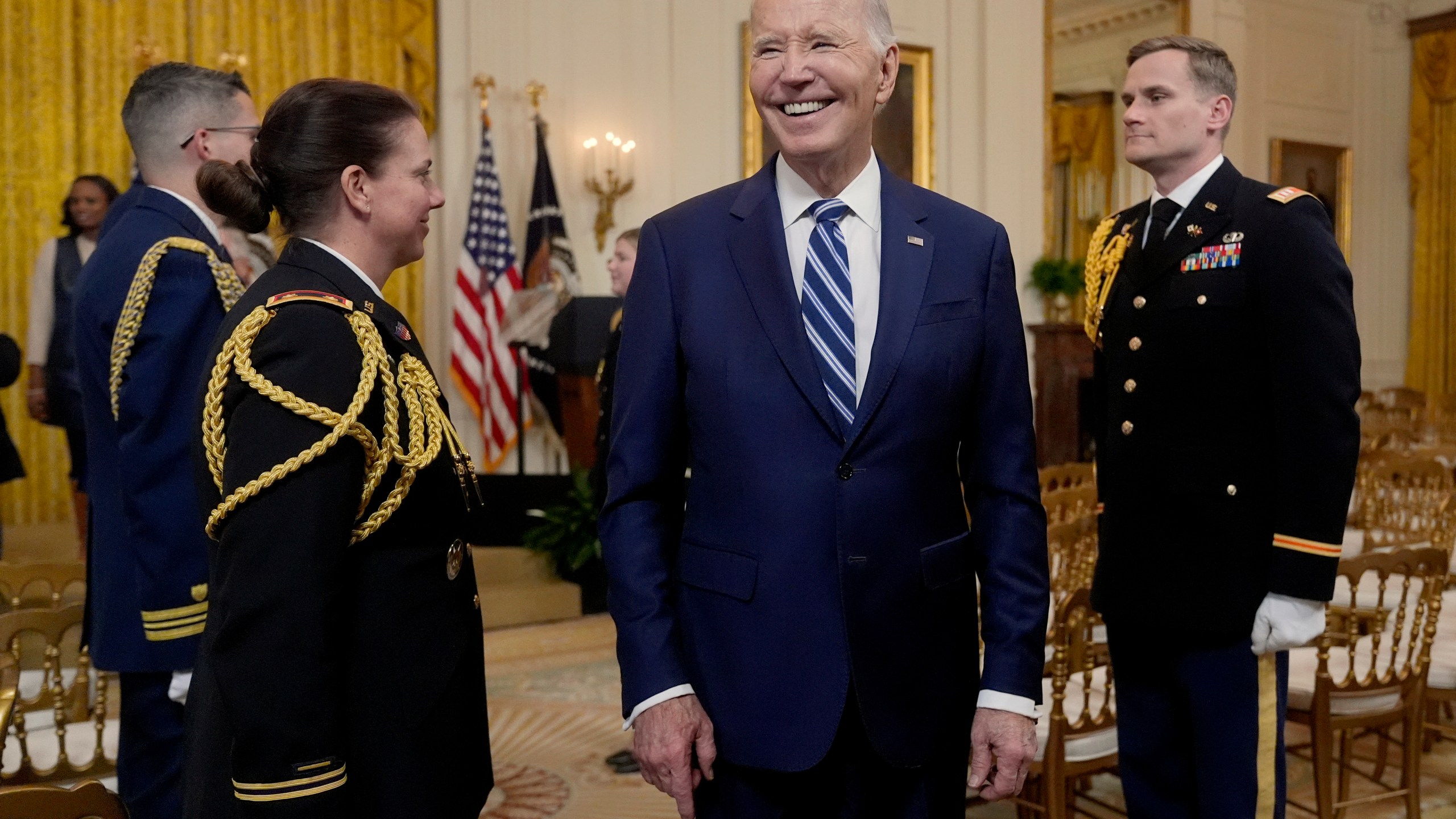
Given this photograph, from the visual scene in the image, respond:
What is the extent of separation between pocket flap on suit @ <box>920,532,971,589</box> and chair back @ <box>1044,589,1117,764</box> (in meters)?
1.03

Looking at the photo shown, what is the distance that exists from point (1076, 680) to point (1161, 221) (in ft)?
4.36

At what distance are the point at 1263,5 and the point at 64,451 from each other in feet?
34.4

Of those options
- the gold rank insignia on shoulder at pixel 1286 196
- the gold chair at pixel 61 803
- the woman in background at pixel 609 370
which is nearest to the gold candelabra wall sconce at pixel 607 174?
the woman in background at pixel 609 370

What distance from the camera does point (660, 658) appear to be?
1.50 m

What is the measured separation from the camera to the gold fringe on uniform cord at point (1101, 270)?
2.61m

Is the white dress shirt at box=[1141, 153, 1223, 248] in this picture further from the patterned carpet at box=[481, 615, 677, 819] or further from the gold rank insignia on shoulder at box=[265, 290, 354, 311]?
the patterned carpet at box=[481, 615, 677, 819]

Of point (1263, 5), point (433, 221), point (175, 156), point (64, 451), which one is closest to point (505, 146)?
point (433, 221)

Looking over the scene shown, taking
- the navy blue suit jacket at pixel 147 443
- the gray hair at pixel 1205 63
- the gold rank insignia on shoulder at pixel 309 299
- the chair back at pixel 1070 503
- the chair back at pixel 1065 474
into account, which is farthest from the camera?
the chair back at pixel 1065 474

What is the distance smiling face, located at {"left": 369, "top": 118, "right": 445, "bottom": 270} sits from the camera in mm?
1611

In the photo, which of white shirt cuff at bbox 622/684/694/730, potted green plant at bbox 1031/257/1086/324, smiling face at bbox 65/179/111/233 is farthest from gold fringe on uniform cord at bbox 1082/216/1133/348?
potted green plant at bbox 1031/257/1086/324

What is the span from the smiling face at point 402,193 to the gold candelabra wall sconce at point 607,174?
6.00m

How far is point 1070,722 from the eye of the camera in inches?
113

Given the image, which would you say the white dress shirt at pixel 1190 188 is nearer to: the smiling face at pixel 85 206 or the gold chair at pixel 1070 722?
the gold chair at pixel 1070 722

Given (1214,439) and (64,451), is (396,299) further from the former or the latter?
(1214,439)
